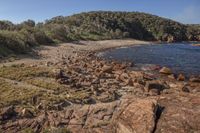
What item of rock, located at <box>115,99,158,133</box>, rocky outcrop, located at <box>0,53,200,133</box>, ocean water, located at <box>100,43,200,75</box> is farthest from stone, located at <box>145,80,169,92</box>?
ocean water, located at <box>100,43,200,75</box>

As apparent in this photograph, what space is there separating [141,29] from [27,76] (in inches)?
3654

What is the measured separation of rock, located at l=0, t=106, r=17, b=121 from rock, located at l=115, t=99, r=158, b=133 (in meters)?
4.35

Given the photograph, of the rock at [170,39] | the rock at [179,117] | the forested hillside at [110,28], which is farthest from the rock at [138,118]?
the rock at [170,39]

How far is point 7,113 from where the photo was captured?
1296 cm

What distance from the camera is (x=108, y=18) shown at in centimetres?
10594

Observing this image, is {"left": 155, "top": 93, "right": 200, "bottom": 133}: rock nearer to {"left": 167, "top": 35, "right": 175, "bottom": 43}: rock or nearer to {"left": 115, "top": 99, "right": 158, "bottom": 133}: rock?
{"left": 115, "top": 99, "right": 158, "bottom": 133}: rock

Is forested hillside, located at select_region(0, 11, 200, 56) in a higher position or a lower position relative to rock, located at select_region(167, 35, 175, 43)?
higher

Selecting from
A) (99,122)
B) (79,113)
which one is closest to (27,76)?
(79,113)

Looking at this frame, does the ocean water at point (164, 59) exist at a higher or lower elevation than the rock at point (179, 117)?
lower

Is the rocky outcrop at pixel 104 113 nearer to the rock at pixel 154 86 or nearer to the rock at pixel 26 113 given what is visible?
the rock at pixel 26 113

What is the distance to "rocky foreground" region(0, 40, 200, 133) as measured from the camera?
1205 centimetres

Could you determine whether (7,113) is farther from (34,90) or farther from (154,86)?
(154,86)

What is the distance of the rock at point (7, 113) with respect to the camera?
1280 cm

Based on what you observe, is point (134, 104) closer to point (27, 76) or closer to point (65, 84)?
point (65, 84)
